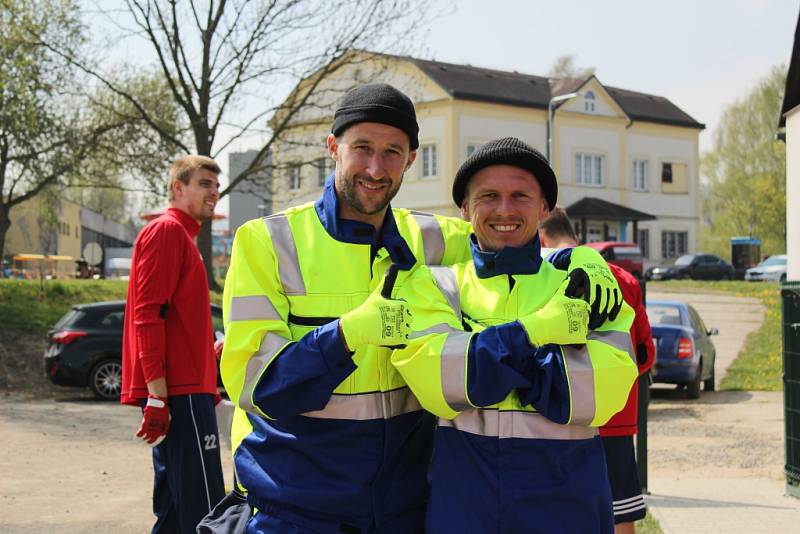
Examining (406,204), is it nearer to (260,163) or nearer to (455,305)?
(260,163)

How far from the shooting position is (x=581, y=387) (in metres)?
2.53

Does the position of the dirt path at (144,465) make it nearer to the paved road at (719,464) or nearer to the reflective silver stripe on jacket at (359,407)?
the paved road at (719,464)

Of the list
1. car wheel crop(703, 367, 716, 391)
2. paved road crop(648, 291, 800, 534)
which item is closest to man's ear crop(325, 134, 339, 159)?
paved road crop(648, 291, 800, 534)

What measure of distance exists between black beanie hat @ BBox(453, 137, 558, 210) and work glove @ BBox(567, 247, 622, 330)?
342mm

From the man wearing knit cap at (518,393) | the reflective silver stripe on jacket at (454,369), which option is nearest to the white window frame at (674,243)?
the man wearing knit cap at (518,393)

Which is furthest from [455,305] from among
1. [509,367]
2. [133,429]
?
[133,429]

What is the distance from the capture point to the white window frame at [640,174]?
5084 cm

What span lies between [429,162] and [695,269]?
1465cm

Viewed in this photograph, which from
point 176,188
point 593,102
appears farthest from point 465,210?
point 593,102

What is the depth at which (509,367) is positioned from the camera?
99.1 inches

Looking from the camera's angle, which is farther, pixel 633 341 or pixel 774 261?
pixel 774 261

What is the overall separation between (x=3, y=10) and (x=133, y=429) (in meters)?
13.7

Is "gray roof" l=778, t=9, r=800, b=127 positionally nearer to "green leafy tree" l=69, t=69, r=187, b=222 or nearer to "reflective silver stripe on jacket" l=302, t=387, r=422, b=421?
"reflective silver stripe on jacket" l=302, t=387, r=422, b=421

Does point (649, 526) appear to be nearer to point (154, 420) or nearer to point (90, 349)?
point (154, 420)
